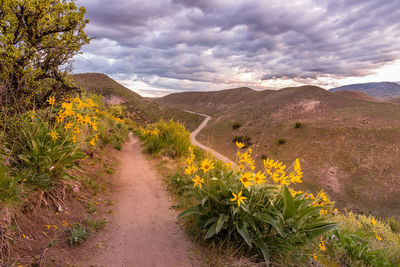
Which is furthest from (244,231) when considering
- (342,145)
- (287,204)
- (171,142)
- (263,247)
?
(342,145)

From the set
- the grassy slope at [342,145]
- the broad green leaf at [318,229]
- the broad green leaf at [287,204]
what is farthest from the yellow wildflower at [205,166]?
the grassy slope at [342,145]

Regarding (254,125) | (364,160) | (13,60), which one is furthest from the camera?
(254,125)

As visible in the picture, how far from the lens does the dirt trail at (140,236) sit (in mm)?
2555

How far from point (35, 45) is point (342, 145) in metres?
32.6

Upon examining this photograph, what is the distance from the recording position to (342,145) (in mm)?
26812

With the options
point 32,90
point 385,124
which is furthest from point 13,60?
point 385,124

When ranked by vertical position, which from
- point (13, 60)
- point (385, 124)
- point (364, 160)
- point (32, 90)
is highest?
point (13, 60)

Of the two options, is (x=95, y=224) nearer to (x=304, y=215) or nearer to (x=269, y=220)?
(x=269, y=220)

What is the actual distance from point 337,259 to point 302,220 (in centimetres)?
128

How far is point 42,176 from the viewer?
2.93 metres

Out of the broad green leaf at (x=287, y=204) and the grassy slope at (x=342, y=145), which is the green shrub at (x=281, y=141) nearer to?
the grassy slope at (x=342, y=145)

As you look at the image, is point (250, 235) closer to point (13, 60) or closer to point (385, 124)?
point (13, 60)

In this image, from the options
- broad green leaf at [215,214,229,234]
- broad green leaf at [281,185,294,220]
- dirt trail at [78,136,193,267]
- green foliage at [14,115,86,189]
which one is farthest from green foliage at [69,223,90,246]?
broad green leaf at [281,185,294,220]

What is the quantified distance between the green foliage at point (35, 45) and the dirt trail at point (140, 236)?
2.67 m
